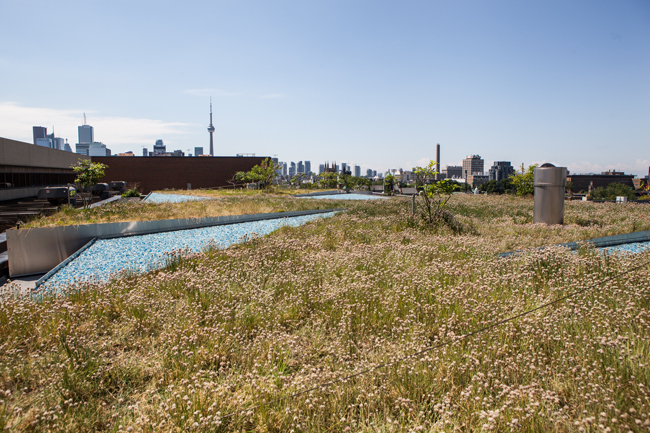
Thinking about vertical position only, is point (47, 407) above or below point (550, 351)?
below

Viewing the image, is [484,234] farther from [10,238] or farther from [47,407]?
[10,238]

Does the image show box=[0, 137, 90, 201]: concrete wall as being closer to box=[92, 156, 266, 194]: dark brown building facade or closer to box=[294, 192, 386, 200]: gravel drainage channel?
box=[92, 156, 266, 194]: dark brown building facade

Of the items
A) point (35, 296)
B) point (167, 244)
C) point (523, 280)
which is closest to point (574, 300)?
point (523, 280)

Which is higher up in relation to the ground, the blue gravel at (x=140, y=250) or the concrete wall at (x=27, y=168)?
the concrete wall at (x=27, y=168)

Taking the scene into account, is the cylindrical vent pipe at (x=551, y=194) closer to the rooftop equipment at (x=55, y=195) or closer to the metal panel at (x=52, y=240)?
the metal panel at (x=52, y=240)

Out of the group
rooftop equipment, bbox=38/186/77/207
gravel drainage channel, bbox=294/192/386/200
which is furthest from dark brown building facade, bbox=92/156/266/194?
rooftop equipment, bbox=38/186/77/207

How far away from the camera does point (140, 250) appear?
33.3 ft

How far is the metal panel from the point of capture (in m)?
9.24

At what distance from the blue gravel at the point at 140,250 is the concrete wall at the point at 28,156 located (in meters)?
21.1

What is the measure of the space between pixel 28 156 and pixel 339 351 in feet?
119

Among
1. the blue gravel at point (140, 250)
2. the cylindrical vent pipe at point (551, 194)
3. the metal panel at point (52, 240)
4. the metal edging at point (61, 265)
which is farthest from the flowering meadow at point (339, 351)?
the cylindrical vent pipe at point (551, 194)

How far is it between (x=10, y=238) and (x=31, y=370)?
7.50 m

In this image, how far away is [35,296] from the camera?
608 centimetres

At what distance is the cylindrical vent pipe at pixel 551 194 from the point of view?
41.5ft
